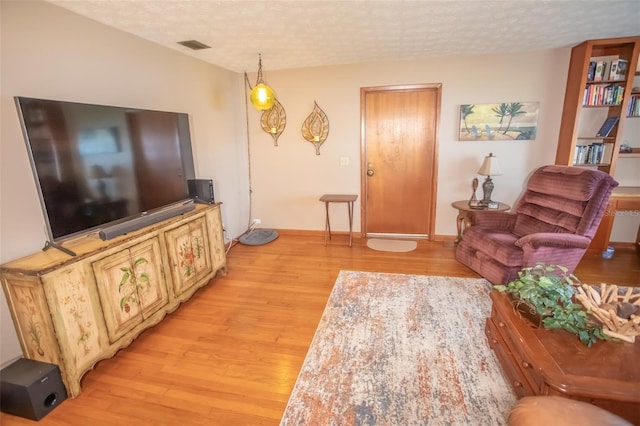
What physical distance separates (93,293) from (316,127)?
10.2ft

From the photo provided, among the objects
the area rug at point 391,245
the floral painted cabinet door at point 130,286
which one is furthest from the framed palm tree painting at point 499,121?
the floral painted cabinet door at point 130,286

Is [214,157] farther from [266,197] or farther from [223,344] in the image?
[223,344]

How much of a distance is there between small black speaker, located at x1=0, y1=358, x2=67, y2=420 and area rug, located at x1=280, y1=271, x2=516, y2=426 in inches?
50.6

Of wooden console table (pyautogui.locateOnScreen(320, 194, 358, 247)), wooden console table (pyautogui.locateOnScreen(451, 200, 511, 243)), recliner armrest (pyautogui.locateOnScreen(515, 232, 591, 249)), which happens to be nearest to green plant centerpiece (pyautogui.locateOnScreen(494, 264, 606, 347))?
recliner armrest (pyautogui.locateOnScreen(515, 232, 591, 249))

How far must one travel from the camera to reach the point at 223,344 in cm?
222

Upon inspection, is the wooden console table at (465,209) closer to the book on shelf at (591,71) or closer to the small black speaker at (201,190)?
the book on shelf at (591,71)

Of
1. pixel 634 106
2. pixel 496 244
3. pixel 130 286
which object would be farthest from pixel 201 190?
pixel 634 106

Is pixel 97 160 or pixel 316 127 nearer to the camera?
pixel 97 160

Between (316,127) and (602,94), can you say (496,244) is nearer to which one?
(602,94)

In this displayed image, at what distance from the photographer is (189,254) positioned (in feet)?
8.94

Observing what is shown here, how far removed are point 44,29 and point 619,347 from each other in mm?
3657

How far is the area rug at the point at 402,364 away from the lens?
161cm

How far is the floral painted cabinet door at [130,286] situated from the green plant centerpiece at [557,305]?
2.43m

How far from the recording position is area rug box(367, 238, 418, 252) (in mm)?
3929
